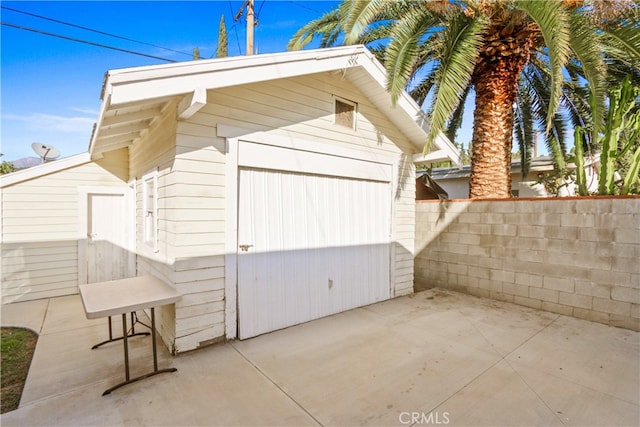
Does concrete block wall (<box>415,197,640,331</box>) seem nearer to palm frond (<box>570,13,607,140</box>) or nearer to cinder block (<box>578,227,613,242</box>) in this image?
cinder block (<box>578,227,613,242</box>)

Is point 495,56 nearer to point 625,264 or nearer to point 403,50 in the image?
point 403,50

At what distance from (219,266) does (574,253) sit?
518cm

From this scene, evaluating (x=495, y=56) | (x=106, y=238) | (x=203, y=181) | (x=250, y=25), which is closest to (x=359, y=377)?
(x=203, y=181)

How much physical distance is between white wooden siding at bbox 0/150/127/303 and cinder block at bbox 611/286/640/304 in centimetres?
907

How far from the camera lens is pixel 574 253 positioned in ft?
14.8

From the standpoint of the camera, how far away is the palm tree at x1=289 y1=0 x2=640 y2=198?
12.8 ft

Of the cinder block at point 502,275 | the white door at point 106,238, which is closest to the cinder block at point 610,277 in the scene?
the cinder block at point 502,275

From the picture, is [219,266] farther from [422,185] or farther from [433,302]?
[422,185]

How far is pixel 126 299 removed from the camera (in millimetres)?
2793

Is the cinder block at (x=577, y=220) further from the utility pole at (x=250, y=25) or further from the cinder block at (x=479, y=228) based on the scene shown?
the utility pole at (x=250, y=25)

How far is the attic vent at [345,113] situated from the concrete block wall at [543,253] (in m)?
2.72

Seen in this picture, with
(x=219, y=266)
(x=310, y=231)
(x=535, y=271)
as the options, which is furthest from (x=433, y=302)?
(x=219, y=266)

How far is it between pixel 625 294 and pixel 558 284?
29.2 inches

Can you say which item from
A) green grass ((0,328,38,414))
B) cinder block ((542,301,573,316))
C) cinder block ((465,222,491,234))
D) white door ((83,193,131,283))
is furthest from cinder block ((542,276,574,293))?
white door ((83,193,131,283))
